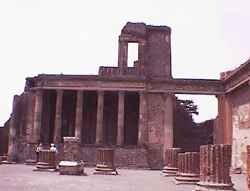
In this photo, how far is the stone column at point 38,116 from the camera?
29.9 metres

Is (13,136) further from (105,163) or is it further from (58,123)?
(105,163)

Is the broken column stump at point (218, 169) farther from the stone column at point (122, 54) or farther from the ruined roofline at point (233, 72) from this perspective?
the stone column at point (122, 54)

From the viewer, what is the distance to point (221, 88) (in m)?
30.4

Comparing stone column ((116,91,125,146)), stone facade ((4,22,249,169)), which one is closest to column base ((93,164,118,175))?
stone facade ((4,22,249,169))

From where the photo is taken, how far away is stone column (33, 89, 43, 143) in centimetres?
2990

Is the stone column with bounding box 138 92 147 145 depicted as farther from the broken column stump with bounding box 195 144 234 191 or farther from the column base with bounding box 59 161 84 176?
the broken column stump with bounding box 195 144 234 191

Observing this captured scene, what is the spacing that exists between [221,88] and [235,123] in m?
3.46

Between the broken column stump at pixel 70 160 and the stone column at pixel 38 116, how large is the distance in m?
11.0

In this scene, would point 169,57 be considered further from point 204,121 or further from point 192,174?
point 192,174

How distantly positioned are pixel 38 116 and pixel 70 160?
12.1 metres

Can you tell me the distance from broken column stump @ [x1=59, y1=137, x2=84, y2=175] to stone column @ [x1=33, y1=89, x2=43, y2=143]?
11.0 meters

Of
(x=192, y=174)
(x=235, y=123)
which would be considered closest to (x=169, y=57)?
Answer: (x=235, y=123)

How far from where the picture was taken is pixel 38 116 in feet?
99.3

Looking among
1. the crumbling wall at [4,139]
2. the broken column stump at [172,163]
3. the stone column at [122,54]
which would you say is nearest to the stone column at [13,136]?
the crumbling wall at [4,139]
